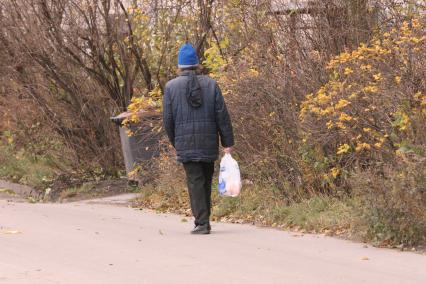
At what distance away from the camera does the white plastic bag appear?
10711 millimetres

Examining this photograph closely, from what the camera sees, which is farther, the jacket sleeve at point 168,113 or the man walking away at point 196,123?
the jacket sleeve at point 168,113

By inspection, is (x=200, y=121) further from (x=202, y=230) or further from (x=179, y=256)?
(x=179, y=256)

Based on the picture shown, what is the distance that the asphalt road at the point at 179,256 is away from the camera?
8203 millimetres

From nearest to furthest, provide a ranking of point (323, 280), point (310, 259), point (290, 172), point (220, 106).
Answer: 1. point (323, 280)
2. point (310, 259)
3. point (220, 106)
4. point (290, 172)

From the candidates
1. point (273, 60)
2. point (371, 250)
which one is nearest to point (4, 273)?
point (371, 250)

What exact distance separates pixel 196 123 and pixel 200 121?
46mm

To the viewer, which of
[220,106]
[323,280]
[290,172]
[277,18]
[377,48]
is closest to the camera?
[323,280]

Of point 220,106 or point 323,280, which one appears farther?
point 220,106

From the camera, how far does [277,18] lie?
1332 cm

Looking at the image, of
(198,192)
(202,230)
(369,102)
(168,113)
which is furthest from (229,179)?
(369,102)

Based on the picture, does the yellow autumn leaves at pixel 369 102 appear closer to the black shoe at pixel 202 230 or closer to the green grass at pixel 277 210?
the green grass at pixel 277 210

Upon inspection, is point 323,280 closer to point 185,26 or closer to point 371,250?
point 371,250

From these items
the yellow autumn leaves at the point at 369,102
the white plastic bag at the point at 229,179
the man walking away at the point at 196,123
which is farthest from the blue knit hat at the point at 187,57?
the yellow autumn leaves at the point at 369,102

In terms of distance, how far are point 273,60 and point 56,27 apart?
4760 mm
